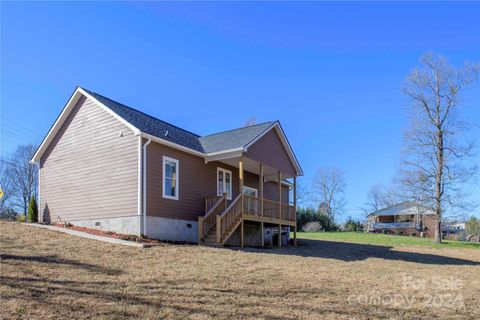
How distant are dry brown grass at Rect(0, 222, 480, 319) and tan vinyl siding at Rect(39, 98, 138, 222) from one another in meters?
2.98

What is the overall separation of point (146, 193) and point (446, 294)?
9751 millimetres

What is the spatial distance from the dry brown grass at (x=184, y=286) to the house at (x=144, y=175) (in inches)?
110

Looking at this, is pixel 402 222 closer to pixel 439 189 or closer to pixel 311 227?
pixel 311 227

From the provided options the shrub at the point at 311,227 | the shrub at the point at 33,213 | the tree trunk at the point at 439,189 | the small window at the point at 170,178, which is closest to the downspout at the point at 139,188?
the small window at the point at 170,178

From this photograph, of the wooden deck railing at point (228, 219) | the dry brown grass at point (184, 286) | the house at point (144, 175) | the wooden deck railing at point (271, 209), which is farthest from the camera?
the wooden deck railing at point (271, 209)

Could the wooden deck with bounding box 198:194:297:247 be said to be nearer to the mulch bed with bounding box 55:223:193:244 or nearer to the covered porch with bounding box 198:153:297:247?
the covered porch with bounding box 198:153:297:247

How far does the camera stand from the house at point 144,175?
14.8 m

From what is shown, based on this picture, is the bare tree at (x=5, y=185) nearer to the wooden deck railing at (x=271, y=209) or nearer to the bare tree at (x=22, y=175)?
the bare tree at (x=22, y=175)

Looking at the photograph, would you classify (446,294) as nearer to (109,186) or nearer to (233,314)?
(233,314)

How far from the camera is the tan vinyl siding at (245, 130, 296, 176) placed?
18266 mm

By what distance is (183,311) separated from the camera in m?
6.42

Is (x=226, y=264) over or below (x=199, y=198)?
below

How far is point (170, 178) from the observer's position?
15922mm

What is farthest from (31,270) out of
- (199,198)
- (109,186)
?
(199,198)
